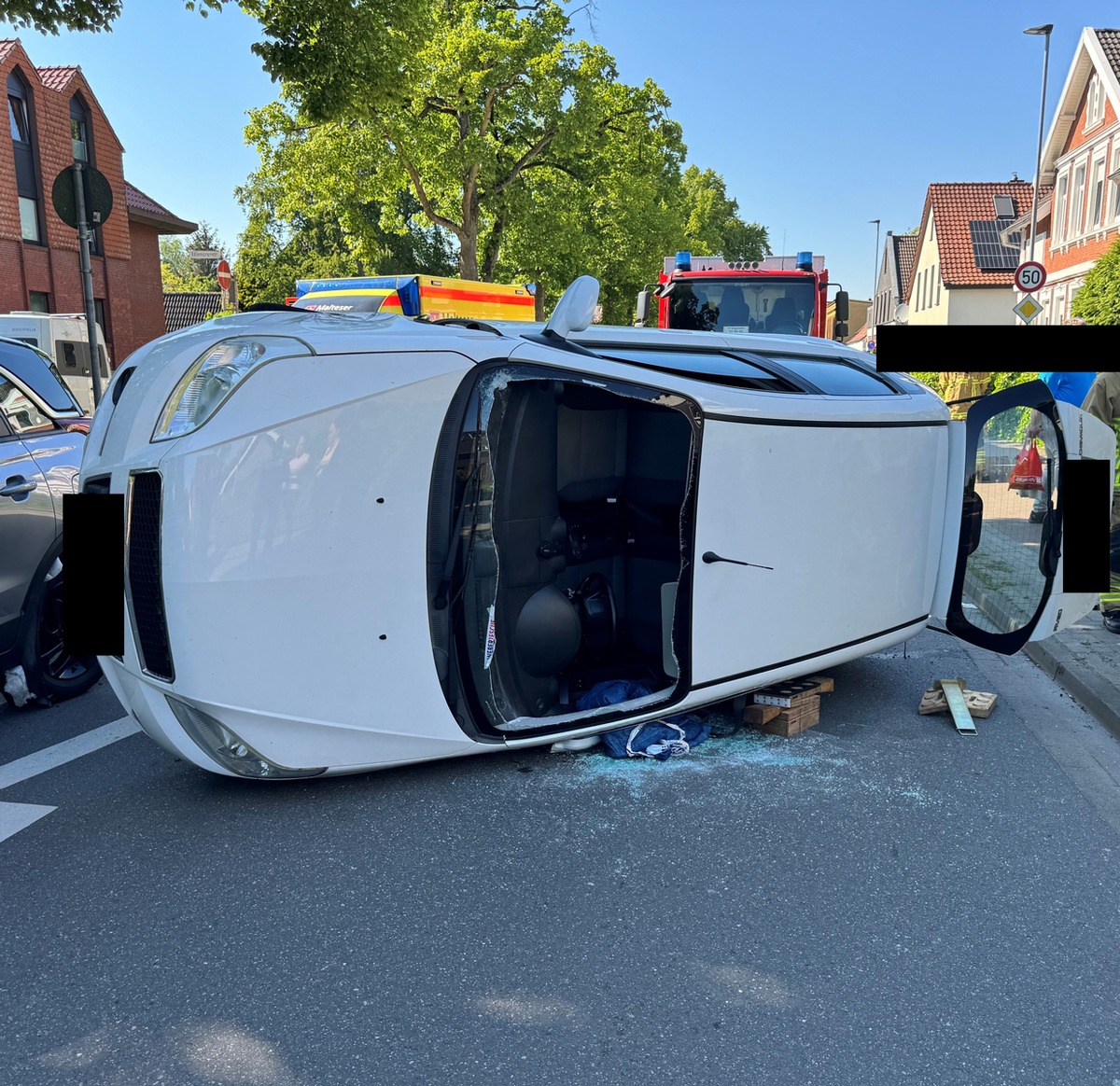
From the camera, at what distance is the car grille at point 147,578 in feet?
11.2

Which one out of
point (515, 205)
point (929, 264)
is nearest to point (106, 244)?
point (515, 205)

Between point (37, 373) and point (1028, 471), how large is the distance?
518 cm

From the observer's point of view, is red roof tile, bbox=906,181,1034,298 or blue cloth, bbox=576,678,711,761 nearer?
blue cloth, bbox=576,678,711,761

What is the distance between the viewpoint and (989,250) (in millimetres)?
50594

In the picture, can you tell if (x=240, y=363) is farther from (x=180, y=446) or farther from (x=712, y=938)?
(x=712, y=938)

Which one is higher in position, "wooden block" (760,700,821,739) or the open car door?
the open car door

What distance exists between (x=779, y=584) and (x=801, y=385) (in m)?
0.88

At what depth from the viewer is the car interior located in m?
3.81

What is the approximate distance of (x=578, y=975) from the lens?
269 cm

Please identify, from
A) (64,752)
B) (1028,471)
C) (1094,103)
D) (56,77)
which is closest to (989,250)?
(1094,103)

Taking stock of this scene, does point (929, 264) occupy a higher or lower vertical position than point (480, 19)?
lower

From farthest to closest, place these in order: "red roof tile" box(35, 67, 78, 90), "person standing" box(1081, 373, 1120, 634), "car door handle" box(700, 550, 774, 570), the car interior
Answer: "red roof tile" box(35, 67, 78, 90) → "person standing" box(1081, 373, 1120, 634) → "car door handle" box(700, 550, 774, 570) → the car interior

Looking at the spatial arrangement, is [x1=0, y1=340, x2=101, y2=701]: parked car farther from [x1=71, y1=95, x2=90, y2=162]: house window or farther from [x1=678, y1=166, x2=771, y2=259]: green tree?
[x1=678, y1=166, x2=771, y2=259]: green tree

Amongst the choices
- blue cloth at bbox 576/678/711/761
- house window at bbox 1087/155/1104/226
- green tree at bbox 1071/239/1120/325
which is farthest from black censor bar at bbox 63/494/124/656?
house window at bbox 1087/155/1104/226
